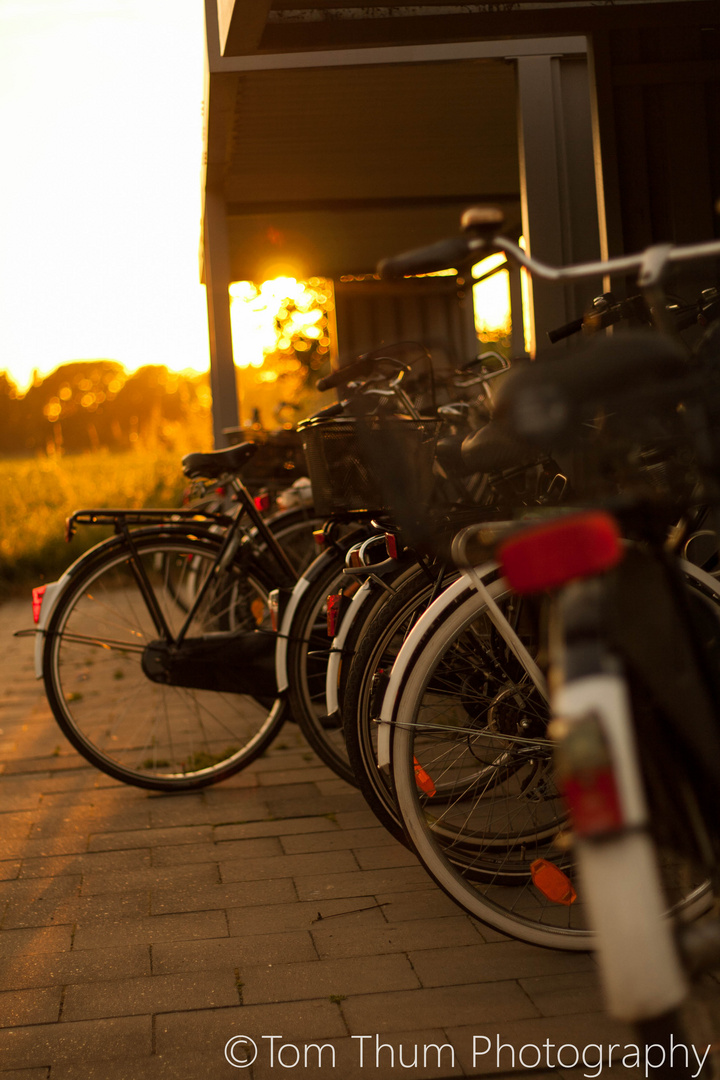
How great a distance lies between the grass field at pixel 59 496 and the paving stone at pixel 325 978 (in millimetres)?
8131

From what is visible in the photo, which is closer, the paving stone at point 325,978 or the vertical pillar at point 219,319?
the paving stone at point 325,978

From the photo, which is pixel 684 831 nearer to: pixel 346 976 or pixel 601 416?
pixel 601 416

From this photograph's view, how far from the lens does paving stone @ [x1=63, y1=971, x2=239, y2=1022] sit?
2.09m

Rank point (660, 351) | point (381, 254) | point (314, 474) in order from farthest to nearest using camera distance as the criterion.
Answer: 1. point (381, 254)
2. point (314, 474)
3. point (660, 351)

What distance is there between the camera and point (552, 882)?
222 cm

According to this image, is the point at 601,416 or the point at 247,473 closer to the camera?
the point at 601,416

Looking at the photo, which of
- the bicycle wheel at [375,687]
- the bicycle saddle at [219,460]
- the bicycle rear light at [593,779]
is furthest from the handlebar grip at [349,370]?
the bicycle rear light at [593,779]

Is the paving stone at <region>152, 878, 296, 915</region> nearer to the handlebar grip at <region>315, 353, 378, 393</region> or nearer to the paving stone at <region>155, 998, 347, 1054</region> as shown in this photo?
the paving stone at <region>155, 998, 347, 1054</region>

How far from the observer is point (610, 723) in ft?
3.22

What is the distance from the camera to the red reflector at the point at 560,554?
1062mm

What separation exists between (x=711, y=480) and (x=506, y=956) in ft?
4.67

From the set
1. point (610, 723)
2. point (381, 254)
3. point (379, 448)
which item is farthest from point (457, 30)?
point (381, 254)

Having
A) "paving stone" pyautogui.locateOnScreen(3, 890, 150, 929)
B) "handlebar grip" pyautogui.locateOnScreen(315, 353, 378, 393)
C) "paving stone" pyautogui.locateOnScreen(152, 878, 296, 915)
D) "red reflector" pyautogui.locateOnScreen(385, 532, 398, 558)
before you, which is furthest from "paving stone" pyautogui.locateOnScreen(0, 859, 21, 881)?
"handlebar grip" pyautogui.locateOnScreen(315, 353, 378, 393)

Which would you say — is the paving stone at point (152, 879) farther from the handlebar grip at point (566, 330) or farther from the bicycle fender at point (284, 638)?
the handlebar grip at point (566, 330)
